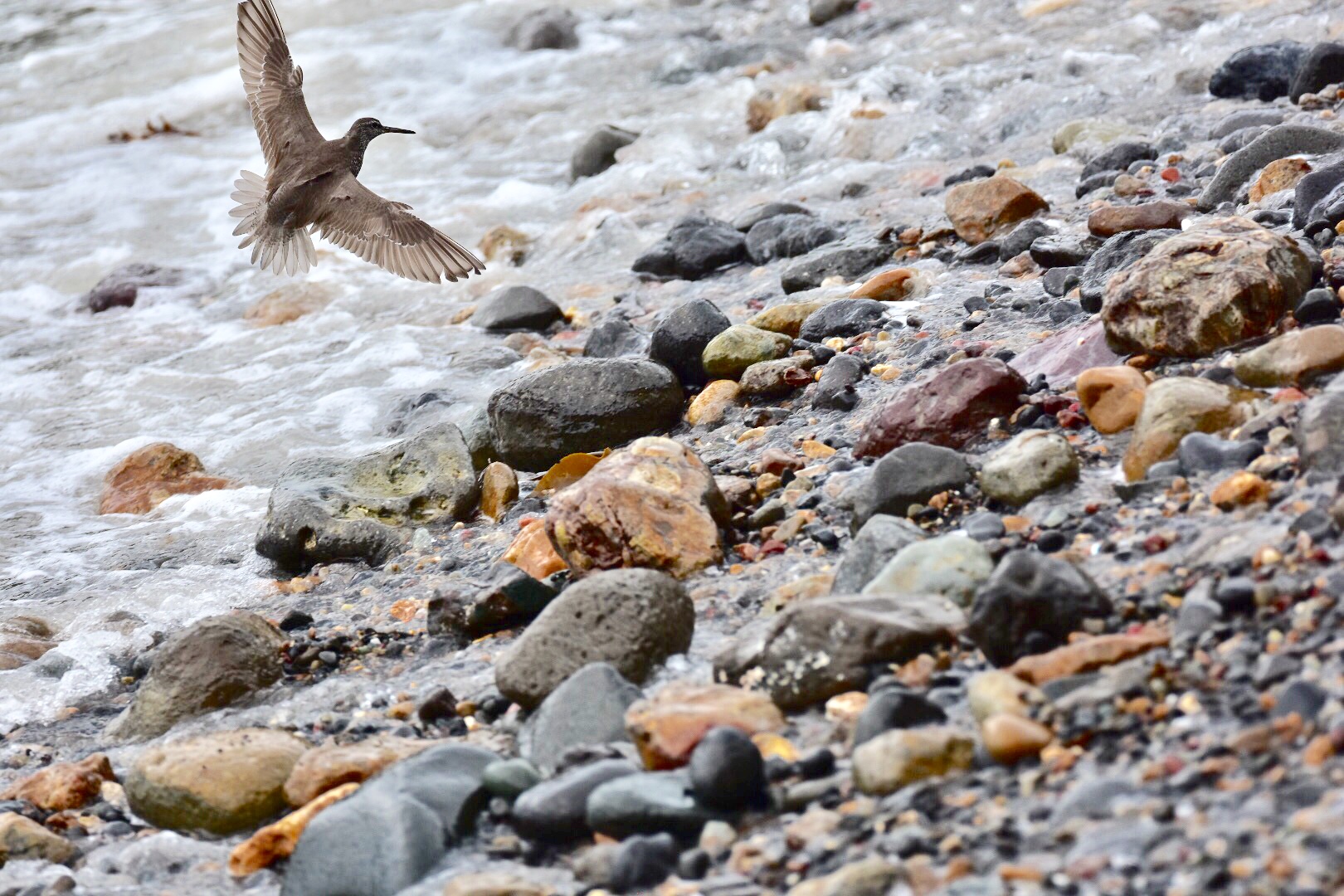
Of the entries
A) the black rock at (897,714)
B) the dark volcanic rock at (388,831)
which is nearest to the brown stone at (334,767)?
the dark volcanic rock at (388,831)

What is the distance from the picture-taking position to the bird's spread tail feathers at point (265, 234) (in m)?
5.59

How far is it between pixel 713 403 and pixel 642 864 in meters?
2.36

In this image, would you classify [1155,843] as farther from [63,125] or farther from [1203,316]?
[63,125]

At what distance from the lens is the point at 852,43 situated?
10062mm

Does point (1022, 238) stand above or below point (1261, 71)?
below

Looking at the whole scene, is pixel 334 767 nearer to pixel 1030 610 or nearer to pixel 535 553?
pixel 535 553

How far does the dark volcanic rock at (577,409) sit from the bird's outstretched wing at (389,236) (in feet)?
4.01

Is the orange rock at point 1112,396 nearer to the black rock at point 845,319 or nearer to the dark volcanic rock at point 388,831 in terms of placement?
the black rock at point 845,319

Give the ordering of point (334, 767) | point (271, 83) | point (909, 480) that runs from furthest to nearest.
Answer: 1. point (271, 83)
2. point (909, 480)
3. point (334, 767)

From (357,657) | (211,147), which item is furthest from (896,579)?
(211,147)

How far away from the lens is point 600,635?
2791 millimetres

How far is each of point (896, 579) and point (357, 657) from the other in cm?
152

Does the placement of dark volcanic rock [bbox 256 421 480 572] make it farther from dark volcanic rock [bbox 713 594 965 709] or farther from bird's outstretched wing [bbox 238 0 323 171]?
dark volcanic rock [bbox 713 594 965 709]

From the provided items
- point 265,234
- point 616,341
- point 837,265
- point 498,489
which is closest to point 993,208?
point 837,265
